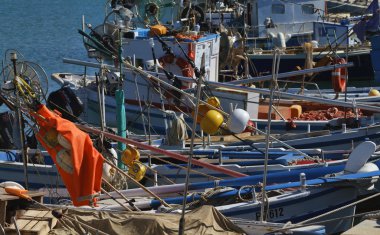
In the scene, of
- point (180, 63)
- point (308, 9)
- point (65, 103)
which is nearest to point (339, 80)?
point (180, 63)

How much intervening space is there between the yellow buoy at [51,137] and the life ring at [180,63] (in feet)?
36.9

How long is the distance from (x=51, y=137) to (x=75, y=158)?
560 mm

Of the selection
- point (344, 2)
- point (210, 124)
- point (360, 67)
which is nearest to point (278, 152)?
point (210, 124)

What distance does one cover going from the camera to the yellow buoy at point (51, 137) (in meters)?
13.1

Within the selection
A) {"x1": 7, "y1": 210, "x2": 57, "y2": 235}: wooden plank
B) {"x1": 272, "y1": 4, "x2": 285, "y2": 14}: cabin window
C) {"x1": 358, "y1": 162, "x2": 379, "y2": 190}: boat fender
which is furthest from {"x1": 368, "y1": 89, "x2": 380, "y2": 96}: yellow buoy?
{"x1": 272, "y1": 4, "x2": 285, "y2": 14}: cabin window

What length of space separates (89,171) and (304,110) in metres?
10.9

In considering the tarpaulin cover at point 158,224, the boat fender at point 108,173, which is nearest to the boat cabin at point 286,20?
the boat fender at point 108,173

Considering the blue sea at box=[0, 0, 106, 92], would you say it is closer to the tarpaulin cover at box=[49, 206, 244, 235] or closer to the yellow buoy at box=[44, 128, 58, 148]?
the yellow buoy at box=[44, 128, 58, 148]

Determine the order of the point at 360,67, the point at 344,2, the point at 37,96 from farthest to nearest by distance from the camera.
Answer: the point at 344,2 → the point at 360,67 → the point at 37,96

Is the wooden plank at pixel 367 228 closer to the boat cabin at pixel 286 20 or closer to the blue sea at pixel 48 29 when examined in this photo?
the blue sea at pixel 48 29

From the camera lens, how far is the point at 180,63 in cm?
2433

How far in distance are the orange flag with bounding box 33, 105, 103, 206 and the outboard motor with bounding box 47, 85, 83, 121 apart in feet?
25.8

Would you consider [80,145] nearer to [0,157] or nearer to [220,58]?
[0,157]

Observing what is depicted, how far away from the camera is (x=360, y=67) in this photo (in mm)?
36312
